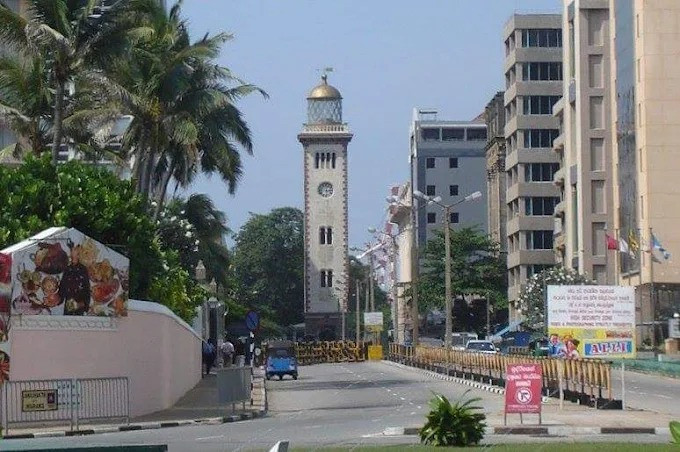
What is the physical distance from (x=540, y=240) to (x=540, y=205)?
108 inches

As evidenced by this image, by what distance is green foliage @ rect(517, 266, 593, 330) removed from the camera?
85.1 m

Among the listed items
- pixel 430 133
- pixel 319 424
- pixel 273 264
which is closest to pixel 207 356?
pixel 319 424

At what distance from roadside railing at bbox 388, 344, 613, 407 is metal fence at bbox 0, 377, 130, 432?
11.1m

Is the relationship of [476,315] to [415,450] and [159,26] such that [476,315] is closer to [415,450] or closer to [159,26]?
[159,26]

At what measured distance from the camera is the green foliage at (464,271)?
118m

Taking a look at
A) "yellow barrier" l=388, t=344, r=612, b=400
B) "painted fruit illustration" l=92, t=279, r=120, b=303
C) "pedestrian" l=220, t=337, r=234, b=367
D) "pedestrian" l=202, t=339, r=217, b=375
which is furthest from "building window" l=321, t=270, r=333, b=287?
"painted fruit illustration" l=92, t=279, r=120, b=303

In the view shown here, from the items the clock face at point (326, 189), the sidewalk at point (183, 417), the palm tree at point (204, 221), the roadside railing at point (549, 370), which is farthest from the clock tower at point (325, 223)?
the sidewalk at point (183, 417)

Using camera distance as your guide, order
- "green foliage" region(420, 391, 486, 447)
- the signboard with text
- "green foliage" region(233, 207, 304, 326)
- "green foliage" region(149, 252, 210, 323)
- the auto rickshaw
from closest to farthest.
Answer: "green foliage" region(420, 391, 486, 447) → the signboard with text → "green foliage" region(149, 252, 210, 323) → the auto rickshaw → "green foliage" region(233, 207, 304, 326)

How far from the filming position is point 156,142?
→ 4881 cm

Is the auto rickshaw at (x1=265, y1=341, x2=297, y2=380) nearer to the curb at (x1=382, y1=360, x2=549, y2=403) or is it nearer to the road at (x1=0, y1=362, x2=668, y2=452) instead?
the curb at (x1=382, y1=360, x2=549, y2=403)

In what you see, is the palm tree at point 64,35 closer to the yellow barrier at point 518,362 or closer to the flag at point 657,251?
the yellow barrier at point 518,362

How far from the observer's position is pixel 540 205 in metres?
111

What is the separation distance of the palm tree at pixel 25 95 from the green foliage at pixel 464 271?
75015 mm

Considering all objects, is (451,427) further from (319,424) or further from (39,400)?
(39,400)
